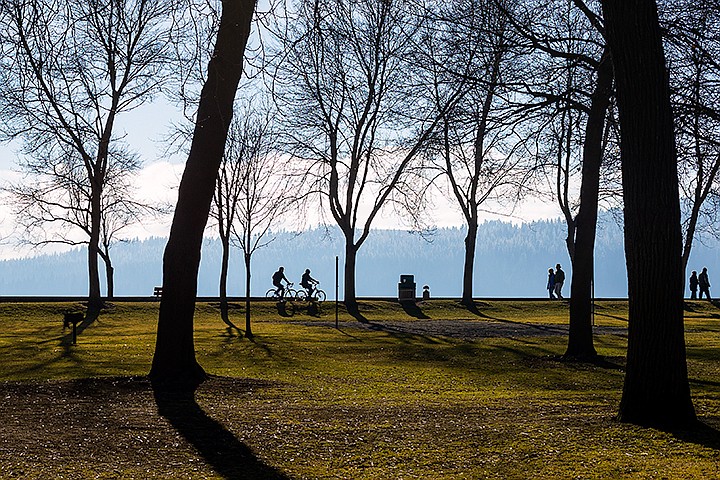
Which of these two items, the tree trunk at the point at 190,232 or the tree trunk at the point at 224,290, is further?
the tree trunk at the point at 224,290

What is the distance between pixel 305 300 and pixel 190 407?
30665 millimetres

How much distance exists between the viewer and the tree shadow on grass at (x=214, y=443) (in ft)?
25.1

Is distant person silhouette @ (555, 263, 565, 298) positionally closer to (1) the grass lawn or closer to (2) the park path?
(2) the park path

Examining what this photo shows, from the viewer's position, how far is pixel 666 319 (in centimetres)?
952

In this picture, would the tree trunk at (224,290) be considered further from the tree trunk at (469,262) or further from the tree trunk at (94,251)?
the tree trunk at (469,262)

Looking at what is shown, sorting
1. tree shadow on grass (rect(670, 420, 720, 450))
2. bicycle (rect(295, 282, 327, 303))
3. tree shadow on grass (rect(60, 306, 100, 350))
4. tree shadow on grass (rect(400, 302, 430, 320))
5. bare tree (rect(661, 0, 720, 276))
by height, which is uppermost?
bare tree (rect(661, 0, 720, 276))

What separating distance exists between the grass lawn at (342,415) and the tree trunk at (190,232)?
1.97 ft

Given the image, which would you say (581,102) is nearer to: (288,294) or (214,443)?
(214,443)

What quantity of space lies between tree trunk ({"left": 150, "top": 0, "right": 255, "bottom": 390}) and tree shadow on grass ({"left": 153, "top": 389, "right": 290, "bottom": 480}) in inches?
98.8

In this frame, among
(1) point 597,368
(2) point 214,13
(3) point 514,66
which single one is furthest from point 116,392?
(1) point 597,368

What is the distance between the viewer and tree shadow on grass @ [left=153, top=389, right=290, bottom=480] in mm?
7660

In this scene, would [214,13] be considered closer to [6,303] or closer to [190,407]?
[190,407]

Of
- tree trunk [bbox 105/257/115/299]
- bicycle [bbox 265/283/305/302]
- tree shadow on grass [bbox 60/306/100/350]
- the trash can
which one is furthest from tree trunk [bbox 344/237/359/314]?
tree trunk [bbox 105/257/115/299]

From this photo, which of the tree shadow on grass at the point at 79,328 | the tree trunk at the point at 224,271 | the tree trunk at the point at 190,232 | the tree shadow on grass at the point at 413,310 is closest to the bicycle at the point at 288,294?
the tree trunk at the point at 224,271
